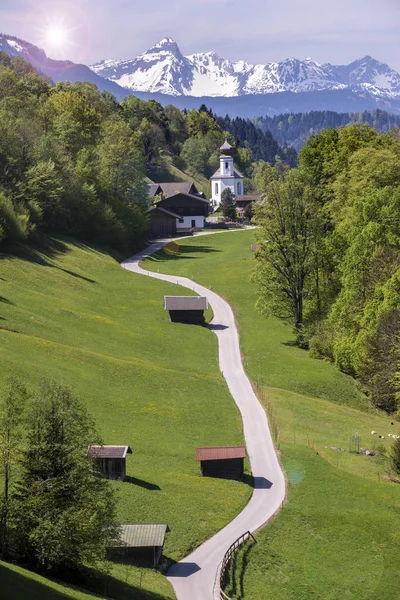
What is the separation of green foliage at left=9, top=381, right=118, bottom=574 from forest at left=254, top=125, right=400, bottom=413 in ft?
106

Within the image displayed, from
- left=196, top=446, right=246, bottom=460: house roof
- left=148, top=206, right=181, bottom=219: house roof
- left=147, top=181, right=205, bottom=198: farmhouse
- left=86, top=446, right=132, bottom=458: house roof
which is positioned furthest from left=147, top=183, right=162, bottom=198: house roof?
left=86, top=446, right=132, bottom=458: house roof

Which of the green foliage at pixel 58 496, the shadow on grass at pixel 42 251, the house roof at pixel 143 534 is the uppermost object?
the shadow on grass at pixel 42 251

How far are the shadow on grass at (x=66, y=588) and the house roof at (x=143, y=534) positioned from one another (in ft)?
7.08

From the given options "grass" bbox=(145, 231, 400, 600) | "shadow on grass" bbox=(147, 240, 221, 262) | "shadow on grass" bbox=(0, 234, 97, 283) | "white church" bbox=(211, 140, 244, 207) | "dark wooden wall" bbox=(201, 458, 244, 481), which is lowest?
"grass" bbox=(145, 231, 400, 600)

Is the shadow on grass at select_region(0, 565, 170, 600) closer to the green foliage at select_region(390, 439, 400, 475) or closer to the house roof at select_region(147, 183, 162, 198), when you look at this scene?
the green foliage at select_region(390, 439, 400, 475)

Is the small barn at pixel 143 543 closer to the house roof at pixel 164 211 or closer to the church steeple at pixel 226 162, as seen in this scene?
the house roof at pixel 164 211

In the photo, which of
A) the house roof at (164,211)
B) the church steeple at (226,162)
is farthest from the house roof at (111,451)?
the church steeple at (226,162)

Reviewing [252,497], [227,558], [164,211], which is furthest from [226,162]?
[227,558]

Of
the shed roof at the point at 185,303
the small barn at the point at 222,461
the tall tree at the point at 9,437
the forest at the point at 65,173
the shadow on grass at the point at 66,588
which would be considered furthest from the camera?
the forest at the point at 65,173

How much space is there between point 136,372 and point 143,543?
26206mm

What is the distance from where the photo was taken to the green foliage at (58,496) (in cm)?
3020

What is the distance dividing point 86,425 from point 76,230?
80721mm

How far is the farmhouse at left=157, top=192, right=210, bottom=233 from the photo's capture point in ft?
500

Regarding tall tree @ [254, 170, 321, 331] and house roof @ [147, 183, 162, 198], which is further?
house roof @ [147, 183, 162, 198]
